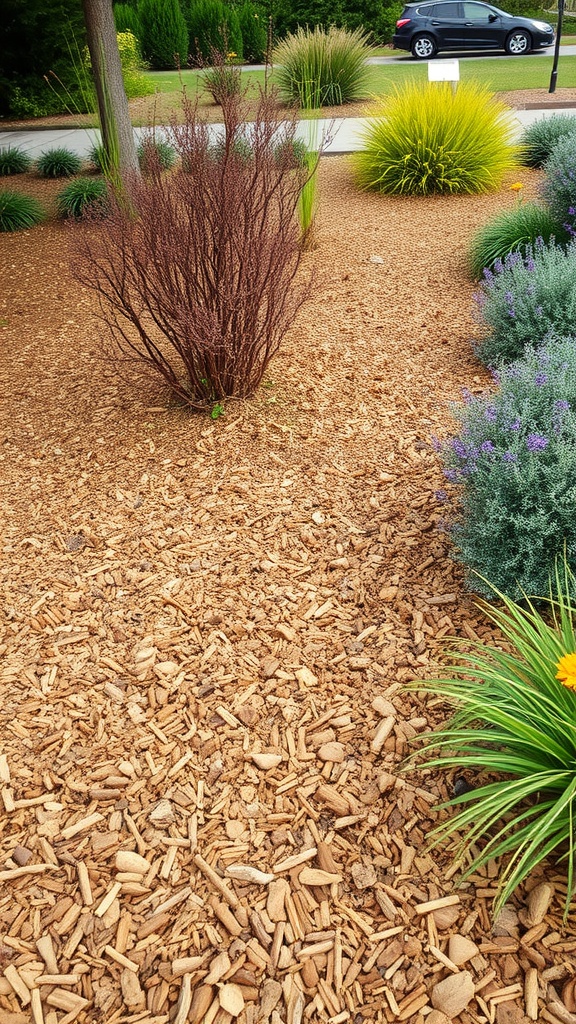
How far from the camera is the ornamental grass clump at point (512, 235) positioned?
19.7ft

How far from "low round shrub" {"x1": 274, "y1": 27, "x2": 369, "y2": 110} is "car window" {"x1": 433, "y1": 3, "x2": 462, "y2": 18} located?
935cm

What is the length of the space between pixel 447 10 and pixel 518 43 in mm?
2218

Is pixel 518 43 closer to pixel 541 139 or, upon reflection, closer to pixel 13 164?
pixel 541 139

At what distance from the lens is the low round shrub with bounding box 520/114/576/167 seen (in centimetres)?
884

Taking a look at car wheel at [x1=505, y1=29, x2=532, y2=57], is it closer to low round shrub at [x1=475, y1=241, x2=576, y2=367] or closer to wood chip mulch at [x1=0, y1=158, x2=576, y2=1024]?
low round shrub at [x1=475, y1=241, x2=576, y2=367]

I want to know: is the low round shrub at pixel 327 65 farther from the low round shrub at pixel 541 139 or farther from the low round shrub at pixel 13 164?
the low round shrub at pixel 541 139

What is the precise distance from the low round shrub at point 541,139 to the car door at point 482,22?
16.7 m

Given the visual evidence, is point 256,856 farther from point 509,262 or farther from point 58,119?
point 58,119

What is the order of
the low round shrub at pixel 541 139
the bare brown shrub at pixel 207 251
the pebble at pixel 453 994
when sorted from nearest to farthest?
1. the pebble at pixel 453 994
2. the bare brown shrub at pixel 207 251
3. the low round shrub at pixel 541 139

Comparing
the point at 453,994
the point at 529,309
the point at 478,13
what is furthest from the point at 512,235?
the point at 478,13

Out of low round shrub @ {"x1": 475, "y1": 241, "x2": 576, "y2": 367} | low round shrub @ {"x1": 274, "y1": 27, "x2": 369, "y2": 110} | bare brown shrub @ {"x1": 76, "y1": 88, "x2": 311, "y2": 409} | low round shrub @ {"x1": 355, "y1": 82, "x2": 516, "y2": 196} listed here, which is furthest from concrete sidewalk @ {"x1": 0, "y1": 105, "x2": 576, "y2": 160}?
bare brown shrub @ {"x1": 76, "y1": 88, "x2": 311, "y2": 409}

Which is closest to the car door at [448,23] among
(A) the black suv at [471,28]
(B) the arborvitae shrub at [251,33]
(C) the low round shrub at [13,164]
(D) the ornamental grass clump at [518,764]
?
(A) the black suv at [471,28]

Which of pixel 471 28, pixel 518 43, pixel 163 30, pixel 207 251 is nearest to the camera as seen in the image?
pixel 207 251

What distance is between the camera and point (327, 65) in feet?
47.4
